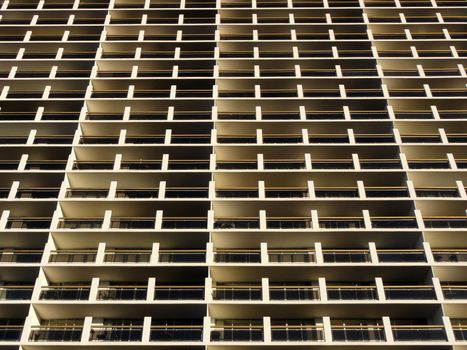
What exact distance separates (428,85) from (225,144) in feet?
44.9

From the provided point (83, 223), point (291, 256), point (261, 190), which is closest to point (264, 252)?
point (291, 256)

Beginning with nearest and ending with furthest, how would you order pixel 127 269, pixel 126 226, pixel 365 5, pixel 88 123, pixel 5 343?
pixel 5 343
pixel 127 269
pixel 126 226
pixel 88 123
pixel 365 5

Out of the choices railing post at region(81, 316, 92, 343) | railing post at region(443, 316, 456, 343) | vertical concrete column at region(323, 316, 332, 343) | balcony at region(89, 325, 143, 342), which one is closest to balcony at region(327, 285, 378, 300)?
vertical concrete column at region(323, 316, 332, 343)

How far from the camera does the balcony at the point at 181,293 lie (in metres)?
27.4

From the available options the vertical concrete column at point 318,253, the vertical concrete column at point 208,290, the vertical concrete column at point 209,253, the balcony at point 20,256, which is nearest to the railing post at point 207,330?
the vertical concrete column at point 208,290

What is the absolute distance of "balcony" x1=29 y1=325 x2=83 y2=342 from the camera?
26000 mm

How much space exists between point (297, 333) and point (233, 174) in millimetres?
9710

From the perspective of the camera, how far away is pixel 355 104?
37.5m

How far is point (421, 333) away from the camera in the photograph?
25.5 metres

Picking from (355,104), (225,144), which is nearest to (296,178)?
(225,144)

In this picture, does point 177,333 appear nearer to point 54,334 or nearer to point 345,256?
point 54,334

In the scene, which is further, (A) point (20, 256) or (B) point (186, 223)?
(B) point (186, 223)

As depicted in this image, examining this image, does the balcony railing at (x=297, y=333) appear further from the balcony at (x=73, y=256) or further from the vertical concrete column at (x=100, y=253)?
the balcony at (x=73, y=256)

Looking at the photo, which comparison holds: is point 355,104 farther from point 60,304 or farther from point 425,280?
point 60,304
